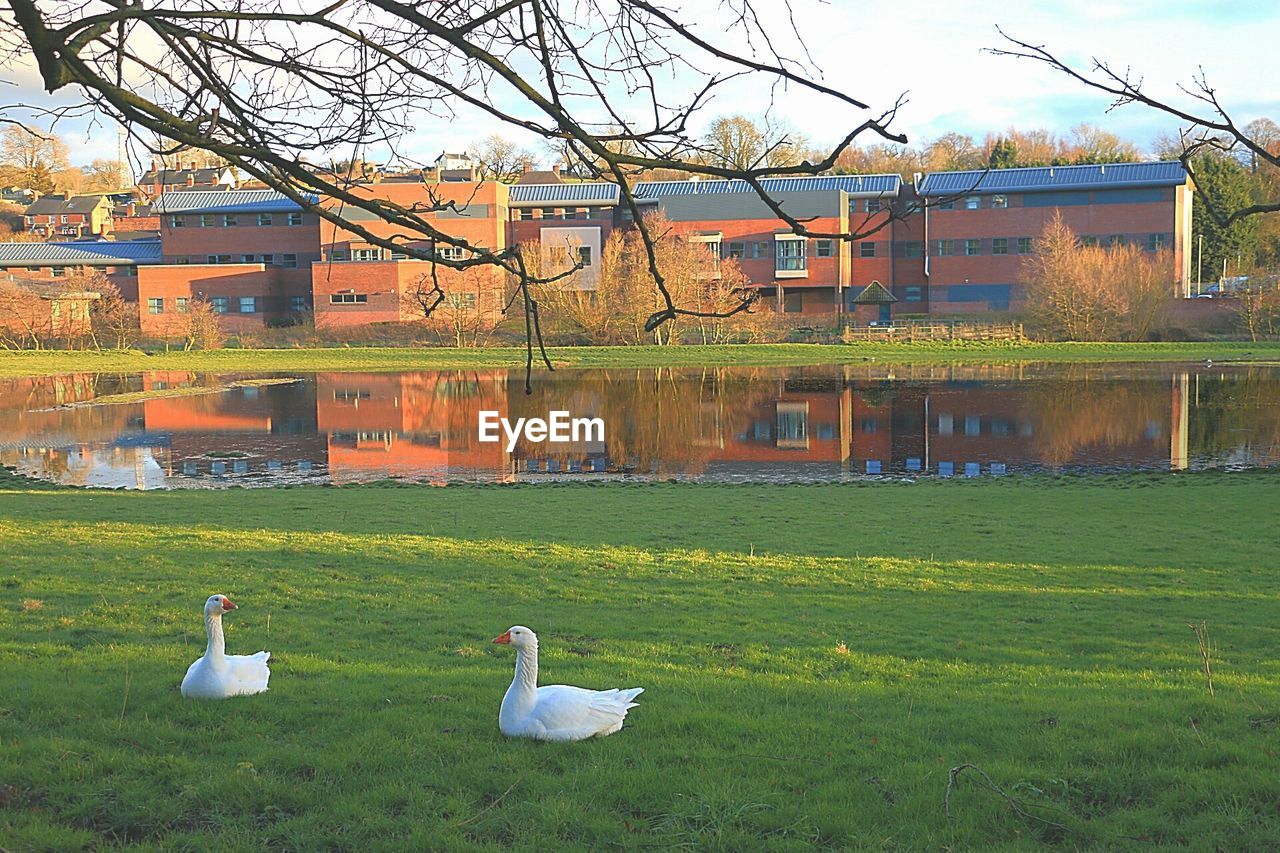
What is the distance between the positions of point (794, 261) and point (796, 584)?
213 feet

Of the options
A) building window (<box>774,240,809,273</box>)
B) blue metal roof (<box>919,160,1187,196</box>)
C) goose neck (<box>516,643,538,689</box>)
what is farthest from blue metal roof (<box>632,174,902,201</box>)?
goose neck (<box>516,643,538,689</box>)

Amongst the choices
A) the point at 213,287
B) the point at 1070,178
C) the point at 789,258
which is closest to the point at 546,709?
the point at 789,258

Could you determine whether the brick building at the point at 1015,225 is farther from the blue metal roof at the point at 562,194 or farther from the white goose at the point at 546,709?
the white goose at the point at 546,709

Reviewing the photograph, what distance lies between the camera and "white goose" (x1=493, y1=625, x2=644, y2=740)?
18.6 ft

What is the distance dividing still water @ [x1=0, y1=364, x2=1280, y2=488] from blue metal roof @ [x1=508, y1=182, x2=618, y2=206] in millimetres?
28933

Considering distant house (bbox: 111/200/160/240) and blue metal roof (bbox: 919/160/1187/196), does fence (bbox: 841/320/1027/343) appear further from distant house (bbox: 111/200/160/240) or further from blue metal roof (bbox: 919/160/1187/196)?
distant house (bbox: 111/200/160/240)

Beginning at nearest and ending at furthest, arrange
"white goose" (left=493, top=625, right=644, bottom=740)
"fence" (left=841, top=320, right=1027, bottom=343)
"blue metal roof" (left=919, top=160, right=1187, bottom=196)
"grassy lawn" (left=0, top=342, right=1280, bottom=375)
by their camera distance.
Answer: "white goose" (left=493, top=625, right=644, bottom=740) → "grassy lawn" (left=0, top=342, right=1280, bottom=375) → "fence" (left=841, top=320, right=1027, bottom=343) → "blue metal roof" (left=919, top=160, right=1187, bottom=196)

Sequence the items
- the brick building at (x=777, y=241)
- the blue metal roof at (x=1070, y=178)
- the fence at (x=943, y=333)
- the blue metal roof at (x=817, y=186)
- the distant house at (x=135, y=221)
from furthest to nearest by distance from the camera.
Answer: the distant house at (x=135, y=221), the brick building at (x=777, y=241), the blue metal roof at (x=817, y=186), the blue metal roof at (x=1070, y=178), the fence at (x=943, y=333)

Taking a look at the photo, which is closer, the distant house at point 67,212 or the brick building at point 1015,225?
the brick building at point 1015,225

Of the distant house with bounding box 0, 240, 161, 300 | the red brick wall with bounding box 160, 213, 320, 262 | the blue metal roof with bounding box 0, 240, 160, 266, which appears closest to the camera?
the distant house with bounding box 0, 240, 161, 300

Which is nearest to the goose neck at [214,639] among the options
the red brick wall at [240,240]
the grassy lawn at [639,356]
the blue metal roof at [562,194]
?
the grassy lawn at [639,356]

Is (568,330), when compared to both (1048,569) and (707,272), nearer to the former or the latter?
(707,272)

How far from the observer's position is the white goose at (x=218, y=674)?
6266mm

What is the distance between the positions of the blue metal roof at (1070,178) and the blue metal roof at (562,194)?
65.8 feet
